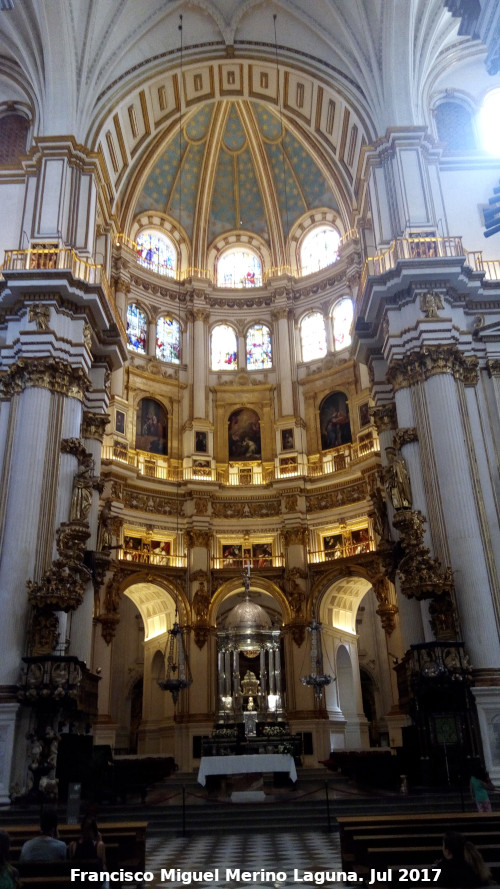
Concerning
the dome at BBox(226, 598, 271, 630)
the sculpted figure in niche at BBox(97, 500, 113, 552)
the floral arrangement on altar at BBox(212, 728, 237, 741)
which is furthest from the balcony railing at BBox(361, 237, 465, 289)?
the floral arrangement on altar at BBox(212, 728, 237, 741)

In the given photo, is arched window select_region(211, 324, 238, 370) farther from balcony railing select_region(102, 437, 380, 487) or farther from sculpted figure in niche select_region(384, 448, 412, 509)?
sculpted figure in niche select_region(384, 448, 412, 509)

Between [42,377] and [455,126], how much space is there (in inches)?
654

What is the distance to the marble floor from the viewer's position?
27.6ft

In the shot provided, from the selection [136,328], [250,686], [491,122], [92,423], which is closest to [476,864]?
[92,423]

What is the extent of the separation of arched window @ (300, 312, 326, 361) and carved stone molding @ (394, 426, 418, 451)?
1313 cm

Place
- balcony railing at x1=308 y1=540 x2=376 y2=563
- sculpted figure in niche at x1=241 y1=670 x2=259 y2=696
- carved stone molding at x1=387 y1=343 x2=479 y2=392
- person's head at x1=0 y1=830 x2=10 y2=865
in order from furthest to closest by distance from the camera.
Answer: balcony railing at x1=308 y1=540 x2=376 y2=563, sculpted figure in niche at x1=241 y1=670 x2=259 y2=696, carved stone molding at x1=387 y1=343 x2=479 y2=392, person's head at x1=0 y1=830 x2=10 y2=865

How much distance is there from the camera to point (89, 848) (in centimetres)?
612

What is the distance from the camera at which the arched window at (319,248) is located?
3347cm

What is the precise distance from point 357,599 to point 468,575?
13.6m

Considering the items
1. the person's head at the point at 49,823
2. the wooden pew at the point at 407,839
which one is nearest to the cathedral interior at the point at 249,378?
the wooden pew at the point at 407,839

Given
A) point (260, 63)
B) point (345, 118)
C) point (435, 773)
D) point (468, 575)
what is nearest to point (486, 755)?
point (435, 773)

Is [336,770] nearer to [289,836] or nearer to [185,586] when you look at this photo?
[185,586]

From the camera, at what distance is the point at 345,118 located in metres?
26.8

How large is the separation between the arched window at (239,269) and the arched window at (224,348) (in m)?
2.37
